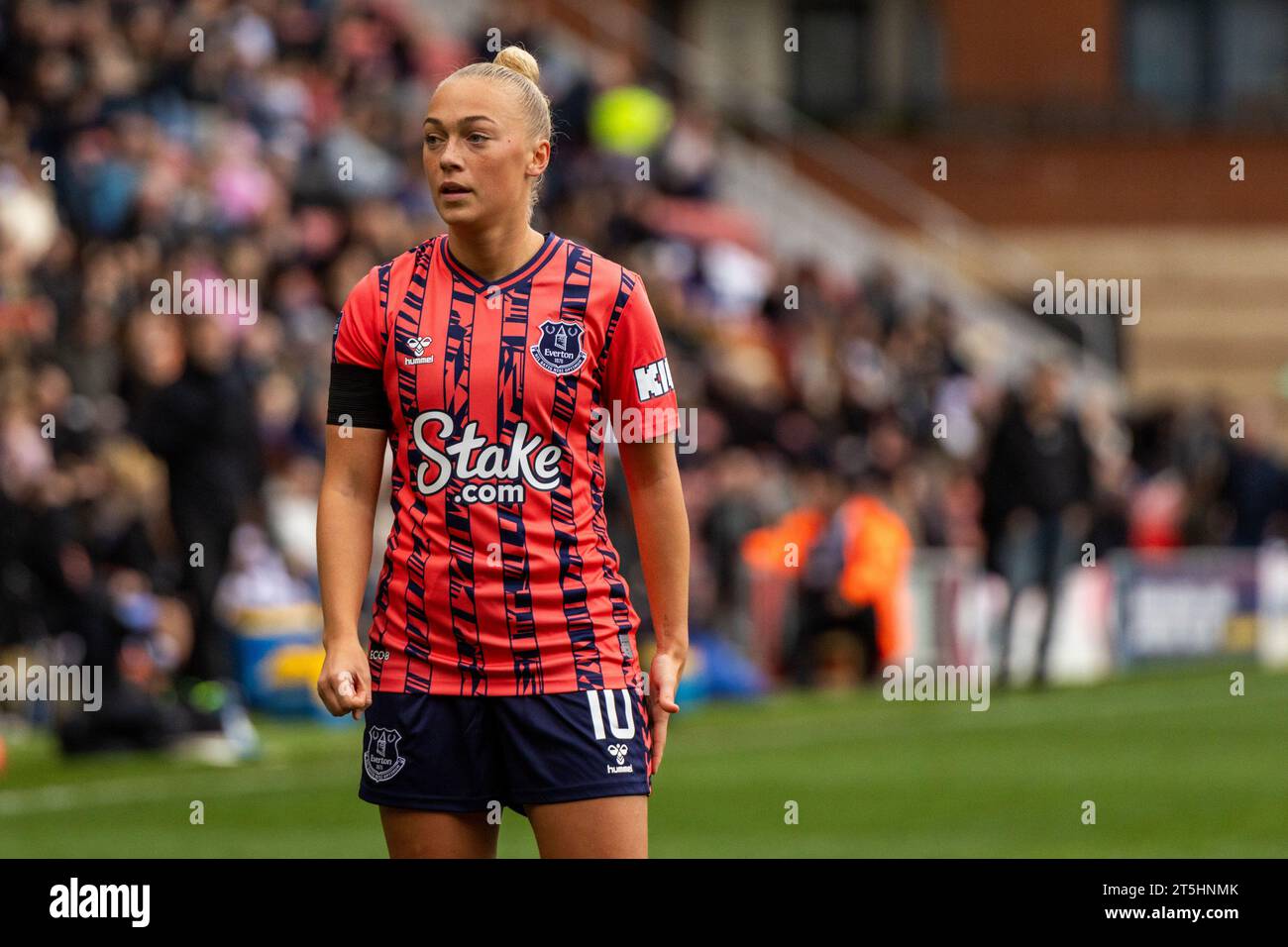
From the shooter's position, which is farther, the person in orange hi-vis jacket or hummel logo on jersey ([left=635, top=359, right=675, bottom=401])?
the person in orange hi-vis jacket

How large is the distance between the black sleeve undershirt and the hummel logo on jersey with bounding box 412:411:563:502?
12 centimetres

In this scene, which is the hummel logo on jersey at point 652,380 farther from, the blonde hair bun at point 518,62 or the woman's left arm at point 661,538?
the blonde hair bun at point 518,62

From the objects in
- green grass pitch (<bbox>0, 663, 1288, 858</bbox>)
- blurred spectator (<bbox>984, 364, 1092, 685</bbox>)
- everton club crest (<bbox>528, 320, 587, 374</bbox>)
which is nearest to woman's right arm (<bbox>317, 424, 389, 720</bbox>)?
everton club crest (<bbox>528, 320, 587, 374</bbox>)

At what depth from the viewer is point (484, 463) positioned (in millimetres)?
5000

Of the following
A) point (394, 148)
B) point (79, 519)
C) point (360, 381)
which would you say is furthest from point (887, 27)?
point (360, 381)

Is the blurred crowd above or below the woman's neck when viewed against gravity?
above

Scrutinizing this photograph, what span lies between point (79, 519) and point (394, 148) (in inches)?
329

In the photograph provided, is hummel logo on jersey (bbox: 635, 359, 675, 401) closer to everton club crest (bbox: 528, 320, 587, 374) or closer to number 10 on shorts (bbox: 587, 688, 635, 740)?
everton club crest (bbox: 528, 320, 587, 374)

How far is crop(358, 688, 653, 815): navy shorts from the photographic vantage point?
5020 mm

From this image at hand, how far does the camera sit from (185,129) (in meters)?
20.0

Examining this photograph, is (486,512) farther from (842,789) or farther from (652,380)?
(842,789)

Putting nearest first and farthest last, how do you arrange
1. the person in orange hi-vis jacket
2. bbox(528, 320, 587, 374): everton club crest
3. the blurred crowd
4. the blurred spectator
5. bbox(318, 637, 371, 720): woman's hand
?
1. bbox(318, 637, 371, 720): woman's hand
2. bbox(528, 320, 587, 374): everton club crest
3. the blurred crowd
4. the blurred spectator
5. the person in orange hi-vis jacket

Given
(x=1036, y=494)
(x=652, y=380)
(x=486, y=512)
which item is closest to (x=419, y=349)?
(x=486, y=512)

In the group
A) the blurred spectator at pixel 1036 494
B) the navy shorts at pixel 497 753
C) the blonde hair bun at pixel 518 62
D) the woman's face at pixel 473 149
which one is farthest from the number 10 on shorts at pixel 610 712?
the blurred spectator at pixel 1036 494
